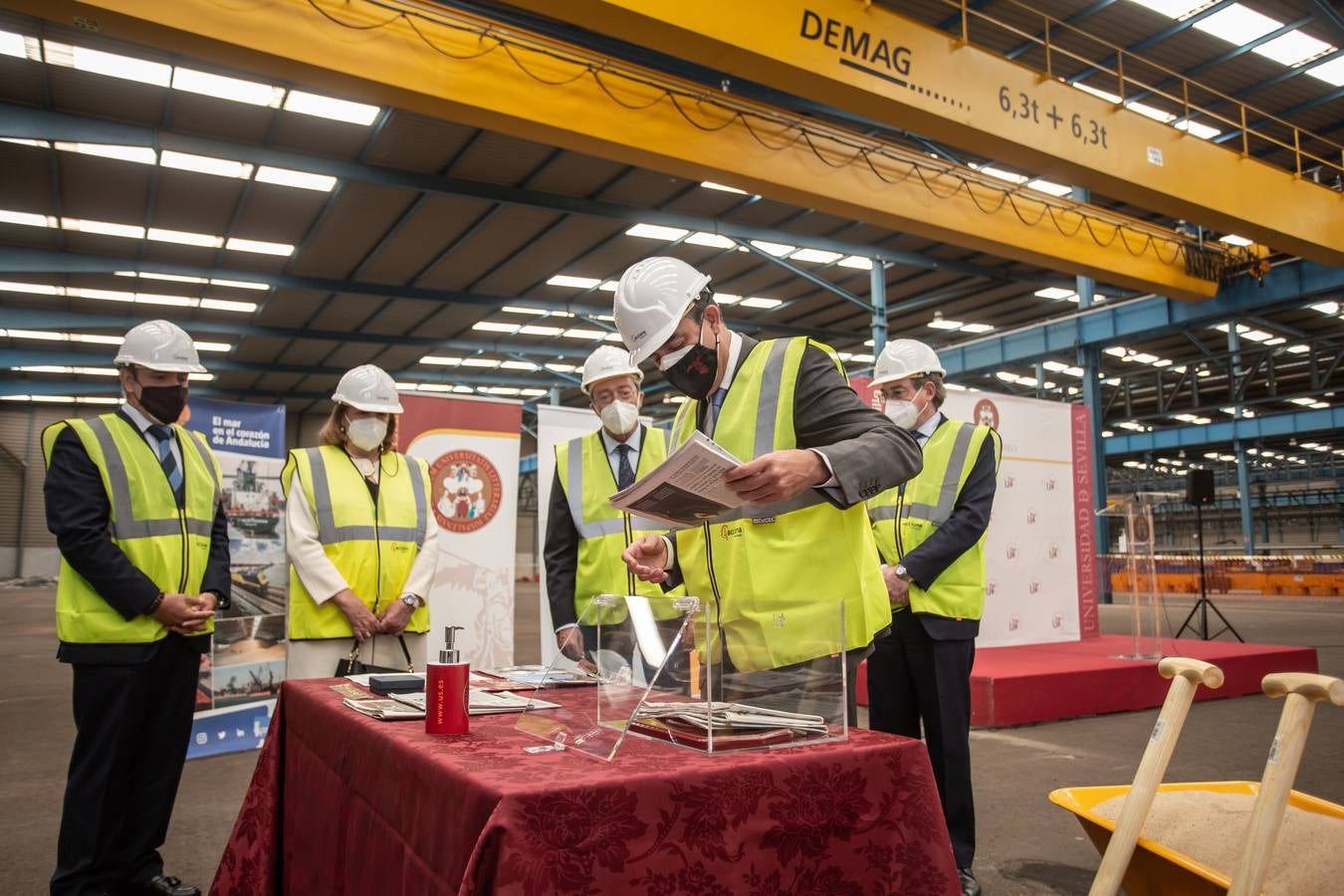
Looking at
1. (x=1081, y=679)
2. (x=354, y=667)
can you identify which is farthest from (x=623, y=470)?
(x=1081, y=679)

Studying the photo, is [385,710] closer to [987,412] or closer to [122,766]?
[122,766]

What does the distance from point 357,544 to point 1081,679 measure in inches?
202

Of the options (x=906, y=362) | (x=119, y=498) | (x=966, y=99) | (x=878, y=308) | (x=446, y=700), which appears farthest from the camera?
(x=878, y=308)

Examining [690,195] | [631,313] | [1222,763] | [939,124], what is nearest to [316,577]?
[631,313]

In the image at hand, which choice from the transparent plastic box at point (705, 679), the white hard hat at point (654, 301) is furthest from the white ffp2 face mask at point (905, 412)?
the transparent plastic box at point (705, 679)

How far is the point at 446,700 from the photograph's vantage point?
1675 mm

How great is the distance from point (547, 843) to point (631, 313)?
1.11 m

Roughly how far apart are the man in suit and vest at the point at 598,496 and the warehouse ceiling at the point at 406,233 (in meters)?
5.31

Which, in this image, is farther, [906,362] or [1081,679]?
[1081,679]

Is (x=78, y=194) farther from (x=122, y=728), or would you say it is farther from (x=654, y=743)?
(x=654, y=743)

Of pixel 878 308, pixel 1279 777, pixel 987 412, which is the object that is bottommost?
pixel 1279 777

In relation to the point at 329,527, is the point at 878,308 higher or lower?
higher

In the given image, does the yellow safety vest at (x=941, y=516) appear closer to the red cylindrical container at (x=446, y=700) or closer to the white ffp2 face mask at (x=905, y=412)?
the white ffp2 face mask at (x=905, y=412)

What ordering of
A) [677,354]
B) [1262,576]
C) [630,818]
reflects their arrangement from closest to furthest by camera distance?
[630,818], [677,354], [1262,576]
